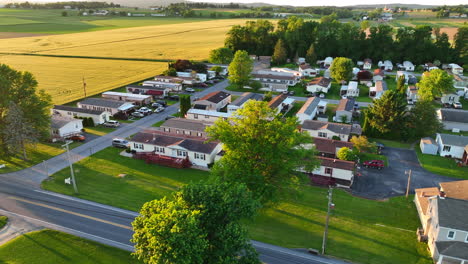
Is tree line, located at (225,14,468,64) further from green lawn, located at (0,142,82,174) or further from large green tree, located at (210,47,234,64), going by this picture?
green lawn, located at (0,142,82,174)

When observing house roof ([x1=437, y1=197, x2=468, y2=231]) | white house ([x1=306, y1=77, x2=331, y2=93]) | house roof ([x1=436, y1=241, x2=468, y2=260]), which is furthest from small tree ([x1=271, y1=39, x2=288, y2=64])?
house roof ([x1=436, y1=241, x2=468, y2=260])

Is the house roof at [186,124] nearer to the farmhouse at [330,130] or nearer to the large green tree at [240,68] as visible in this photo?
the farmhouse at [330,130]

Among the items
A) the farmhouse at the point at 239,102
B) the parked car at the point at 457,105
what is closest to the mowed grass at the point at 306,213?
the farmhouse at the point at 239,102

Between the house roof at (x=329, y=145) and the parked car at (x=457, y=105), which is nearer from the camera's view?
the house roof at (x=329, y=145)

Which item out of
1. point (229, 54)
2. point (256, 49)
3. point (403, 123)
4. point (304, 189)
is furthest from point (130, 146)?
point (256, 49)

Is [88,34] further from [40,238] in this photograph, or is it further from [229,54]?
[40,238]

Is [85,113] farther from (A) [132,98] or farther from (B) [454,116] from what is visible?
(B) [454,116]
